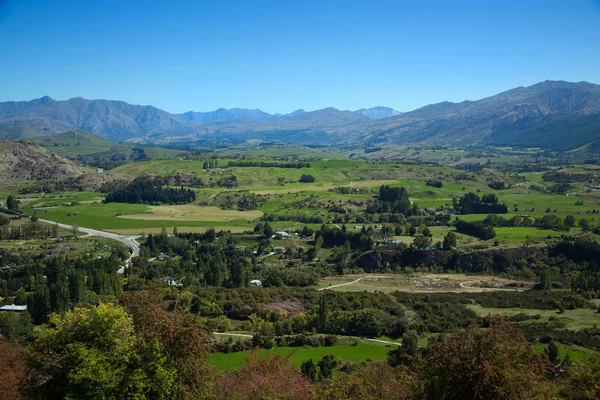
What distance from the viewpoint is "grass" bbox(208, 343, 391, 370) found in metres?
38.2

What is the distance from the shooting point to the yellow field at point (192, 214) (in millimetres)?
110062

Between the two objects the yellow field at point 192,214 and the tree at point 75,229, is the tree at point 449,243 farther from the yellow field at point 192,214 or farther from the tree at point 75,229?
the tree at point 75,229

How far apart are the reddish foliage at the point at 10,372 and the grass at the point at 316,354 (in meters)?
13.8

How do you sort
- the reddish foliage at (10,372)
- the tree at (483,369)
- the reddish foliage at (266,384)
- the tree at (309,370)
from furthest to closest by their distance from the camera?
the tree at (309,370) < the reddish foliage at (10,372) < the reddish foliage at (266,384) < the tree at (483,369)

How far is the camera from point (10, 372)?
25.1m

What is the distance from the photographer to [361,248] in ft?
266

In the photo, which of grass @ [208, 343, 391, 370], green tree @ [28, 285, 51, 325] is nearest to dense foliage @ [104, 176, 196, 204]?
green tree @ [28, 285, 51, 325]

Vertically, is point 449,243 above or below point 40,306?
below

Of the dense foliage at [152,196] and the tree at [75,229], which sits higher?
the dense foliage at [152,196]

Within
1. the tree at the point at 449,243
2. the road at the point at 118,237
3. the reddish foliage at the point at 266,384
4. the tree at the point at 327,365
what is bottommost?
the road at the point at 118,237

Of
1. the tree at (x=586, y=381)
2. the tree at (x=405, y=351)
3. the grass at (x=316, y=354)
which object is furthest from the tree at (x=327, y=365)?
the tree at (x=586, y=381)

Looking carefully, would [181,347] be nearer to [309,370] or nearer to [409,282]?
[309,370]

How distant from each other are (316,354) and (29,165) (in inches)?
7190

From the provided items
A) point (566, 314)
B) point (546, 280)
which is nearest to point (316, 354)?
point (566, 314)
